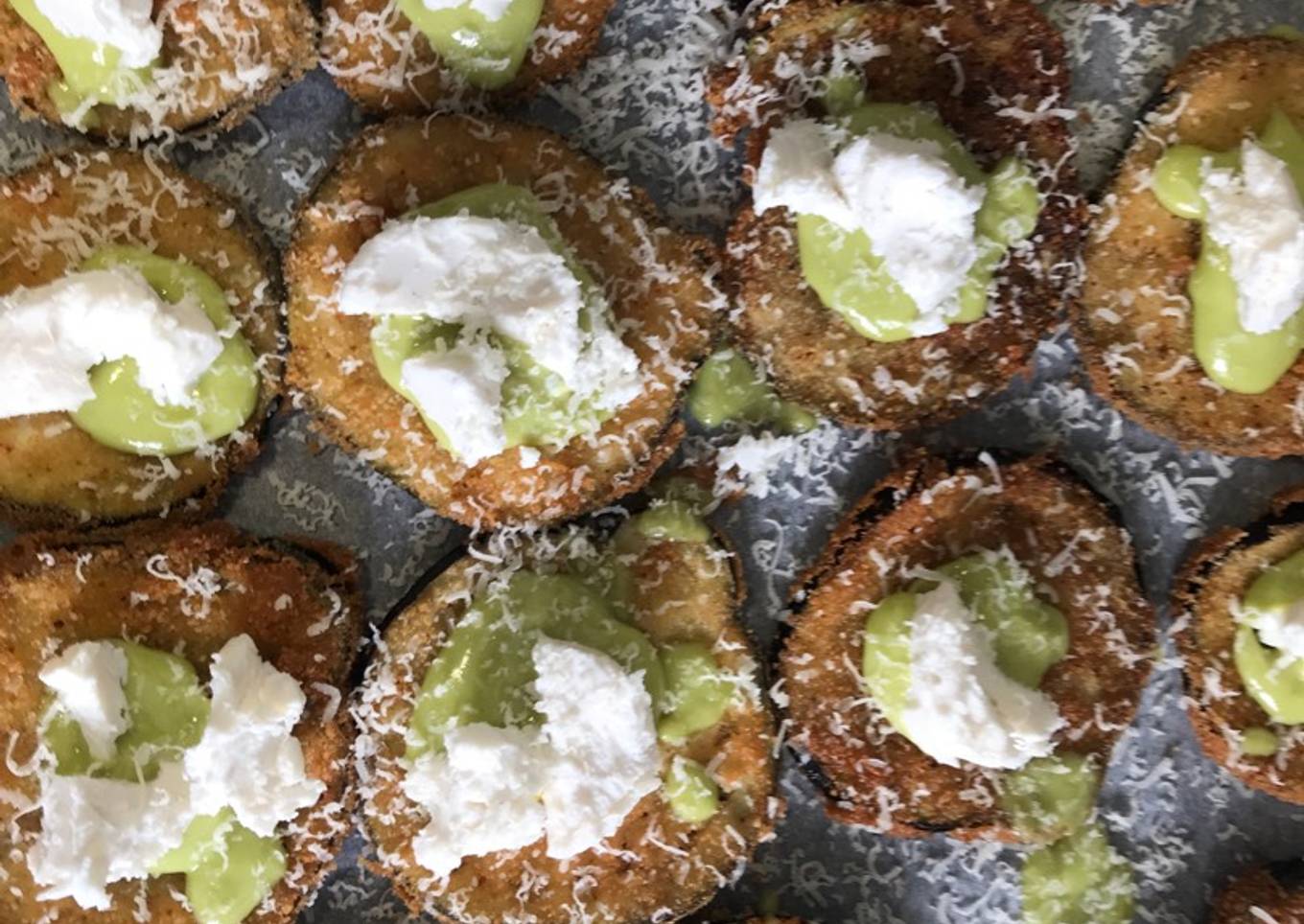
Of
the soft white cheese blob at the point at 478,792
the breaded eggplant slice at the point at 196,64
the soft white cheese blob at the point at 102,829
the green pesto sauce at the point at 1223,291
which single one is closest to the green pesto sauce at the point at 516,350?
the breaded eggplant slice at the point at 196,64

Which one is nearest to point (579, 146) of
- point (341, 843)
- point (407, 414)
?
point (407, 414)

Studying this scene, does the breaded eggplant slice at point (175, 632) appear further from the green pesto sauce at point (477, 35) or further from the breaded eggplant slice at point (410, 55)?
the green pesto sauce at point (477, 35)

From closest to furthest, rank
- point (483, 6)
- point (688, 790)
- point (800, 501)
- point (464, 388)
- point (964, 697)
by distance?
point (464, 388)
point (964, 697)
point (483, 6)
point (688, 790)
point (800, 501)

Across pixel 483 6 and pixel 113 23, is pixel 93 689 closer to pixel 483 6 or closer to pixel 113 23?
pixel 113 23

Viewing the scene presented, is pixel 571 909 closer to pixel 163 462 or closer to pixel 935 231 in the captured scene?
pixel 163 462

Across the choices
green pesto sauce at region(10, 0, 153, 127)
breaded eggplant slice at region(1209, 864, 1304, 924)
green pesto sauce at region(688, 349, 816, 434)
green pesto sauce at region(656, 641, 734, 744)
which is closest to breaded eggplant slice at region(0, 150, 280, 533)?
green pesto sauce at region(10, 0, 153, 127)

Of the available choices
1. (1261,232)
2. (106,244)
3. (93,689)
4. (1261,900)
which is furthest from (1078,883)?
(106,244)
